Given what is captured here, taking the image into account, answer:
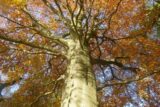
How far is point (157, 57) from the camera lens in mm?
10531

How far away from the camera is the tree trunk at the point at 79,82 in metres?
5.01

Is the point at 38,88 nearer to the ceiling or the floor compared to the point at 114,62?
nearer to the floor

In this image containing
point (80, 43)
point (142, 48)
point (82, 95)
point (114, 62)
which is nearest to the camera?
point (82, 95)

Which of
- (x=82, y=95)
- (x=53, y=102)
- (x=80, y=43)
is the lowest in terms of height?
(x=53, y=102)

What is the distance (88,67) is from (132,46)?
6027 millimetres

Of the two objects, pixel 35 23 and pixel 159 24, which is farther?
pixel 35 23

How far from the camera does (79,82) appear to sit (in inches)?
215

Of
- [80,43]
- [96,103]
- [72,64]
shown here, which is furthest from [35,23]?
[96,103]

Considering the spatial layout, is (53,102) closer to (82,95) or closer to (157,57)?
(157,57)

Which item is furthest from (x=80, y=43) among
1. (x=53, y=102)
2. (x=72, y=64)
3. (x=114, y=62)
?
(x=53, y=102)

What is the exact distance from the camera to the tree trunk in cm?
501

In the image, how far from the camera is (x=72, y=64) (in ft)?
19.9

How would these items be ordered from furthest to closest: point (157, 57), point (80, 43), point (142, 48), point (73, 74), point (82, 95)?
point (142, 48) → point (157, 57) → point (80, 43) → point (73, 74) → point (82, 95)

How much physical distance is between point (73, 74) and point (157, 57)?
18.7 ft
